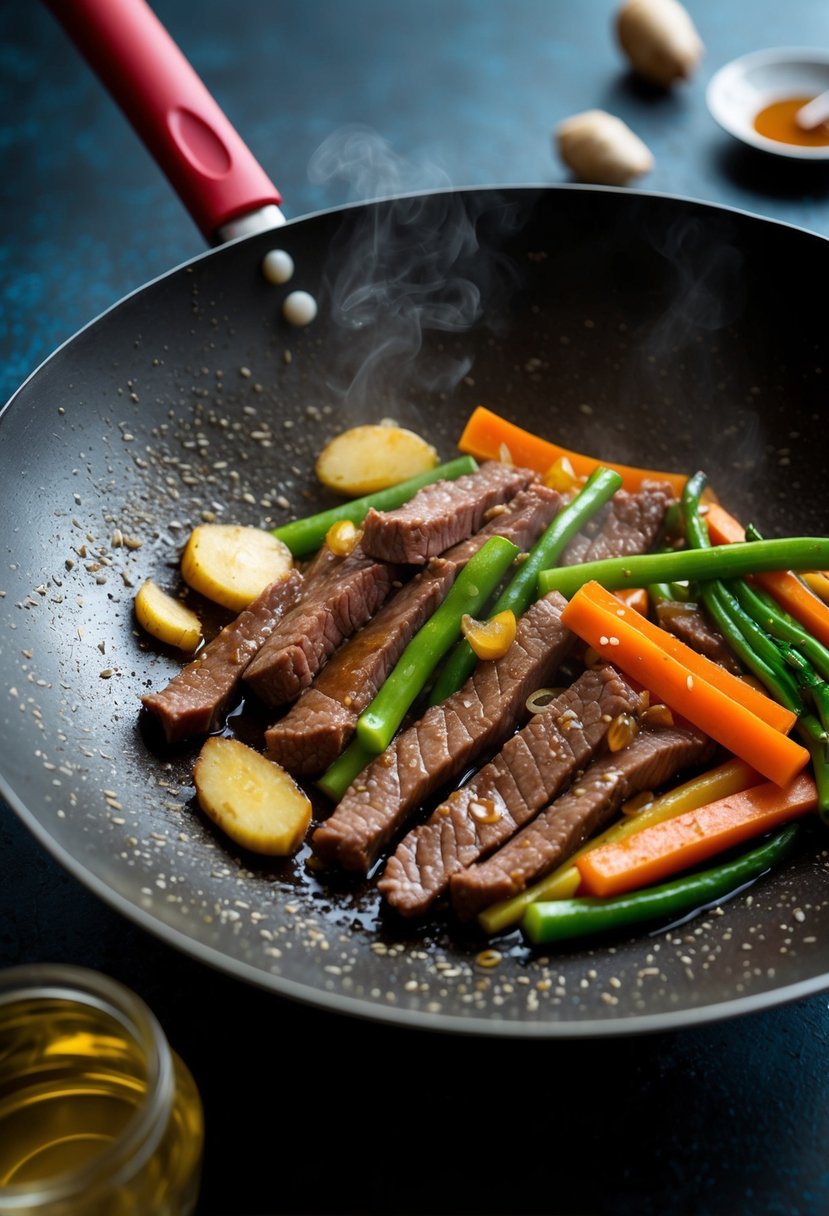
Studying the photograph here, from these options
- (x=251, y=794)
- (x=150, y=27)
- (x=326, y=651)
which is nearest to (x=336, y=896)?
(x=251, y=794)

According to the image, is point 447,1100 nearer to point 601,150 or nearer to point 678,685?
point 678,685

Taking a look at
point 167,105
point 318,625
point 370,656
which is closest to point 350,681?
point 370,656

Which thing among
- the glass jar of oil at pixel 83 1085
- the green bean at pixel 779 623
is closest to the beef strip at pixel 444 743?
the green bean at pixel 779 623

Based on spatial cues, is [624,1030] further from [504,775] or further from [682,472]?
[682,472]

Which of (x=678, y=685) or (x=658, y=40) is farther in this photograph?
(x=658, y=40)

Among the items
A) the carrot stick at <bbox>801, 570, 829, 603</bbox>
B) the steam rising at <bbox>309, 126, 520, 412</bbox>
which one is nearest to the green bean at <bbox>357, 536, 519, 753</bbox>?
the carrot stick at <bbox>801, 570, 829, 603</bbox>

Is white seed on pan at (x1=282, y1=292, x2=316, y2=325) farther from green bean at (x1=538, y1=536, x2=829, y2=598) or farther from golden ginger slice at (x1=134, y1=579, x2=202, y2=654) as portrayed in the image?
green bean at (x1=538, y1=536, x2=829, y2=598)
